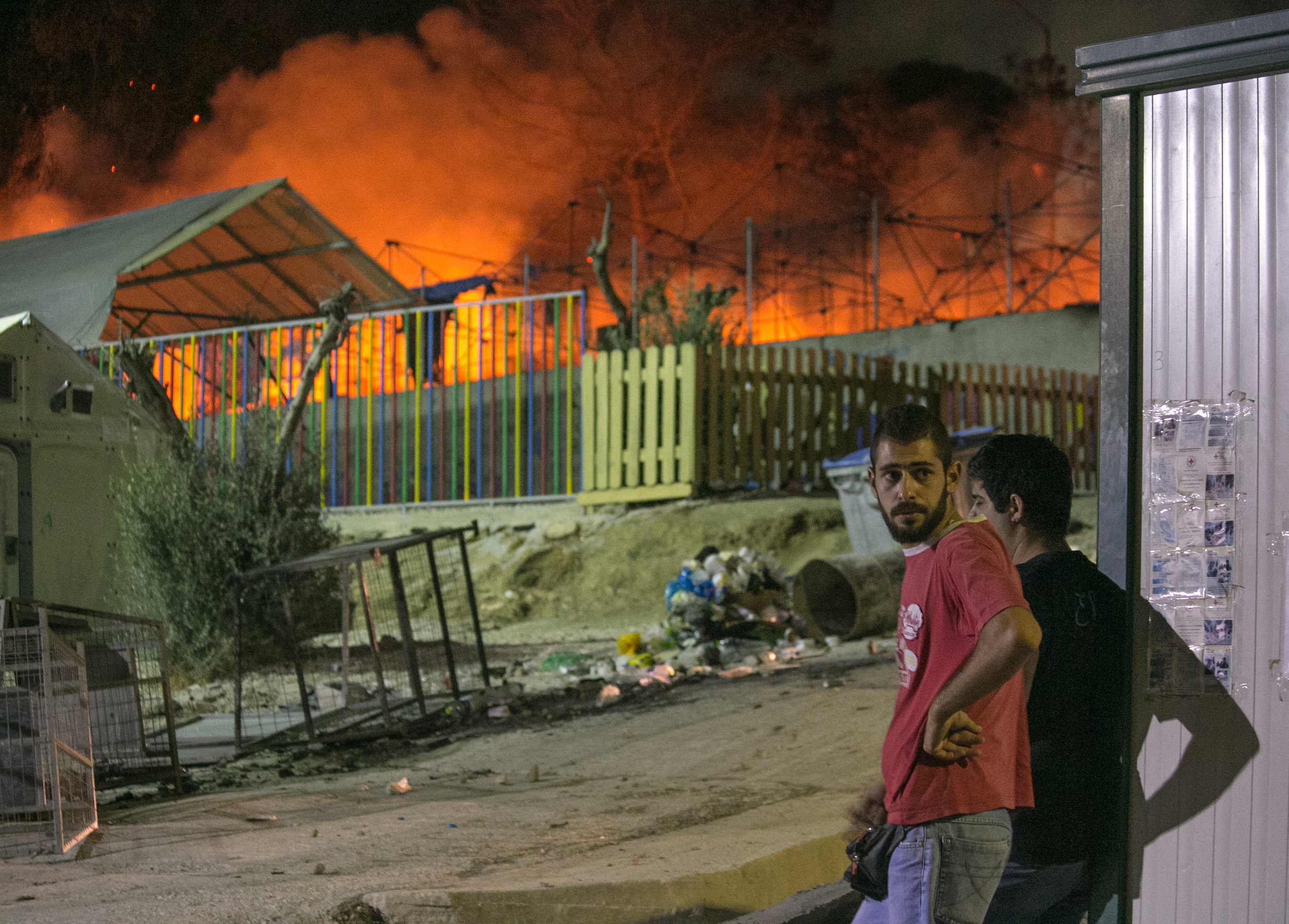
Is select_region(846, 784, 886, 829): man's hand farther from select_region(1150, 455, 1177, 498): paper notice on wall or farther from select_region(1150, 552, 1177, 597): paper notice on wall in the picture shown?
select_region(1150, 455, 1177, 498): paper notice on wall

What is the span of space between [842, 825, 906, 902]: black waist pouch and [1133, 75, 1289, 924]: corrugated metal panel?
3.16ft

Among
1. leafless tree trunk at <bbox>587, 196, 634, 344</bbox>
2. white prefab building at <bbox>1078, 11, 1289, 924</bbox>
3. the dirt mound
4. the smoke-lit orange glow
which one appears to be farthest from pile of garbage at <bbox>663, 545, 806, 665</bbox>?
the smoke-lit orange glow

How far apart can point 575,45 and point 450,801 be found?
105ft

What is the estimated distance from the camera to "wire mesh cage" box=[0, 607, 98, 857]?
4.63m

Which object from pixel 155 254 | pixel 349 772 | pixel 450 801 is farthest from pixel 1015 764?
pixel 155 254

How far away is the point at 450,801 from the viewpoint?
5.52 meters

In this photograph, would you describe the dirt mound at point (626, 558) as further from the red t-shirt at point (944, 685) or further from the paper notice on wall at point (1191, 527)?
the red t-shirt at point (944, 685)

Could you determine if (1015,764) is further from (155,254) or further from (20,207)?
(20,207)

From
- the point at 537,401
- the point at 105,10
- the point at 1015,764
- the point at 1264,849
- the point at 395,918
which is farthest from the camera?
the point at 105,10

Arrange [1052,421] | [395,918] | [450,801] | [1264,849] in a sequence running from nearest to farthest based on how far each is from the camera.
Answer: [1264,849]
[395,918]
[450,801]
[1052,421]

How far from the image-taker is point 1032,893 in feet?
8.52

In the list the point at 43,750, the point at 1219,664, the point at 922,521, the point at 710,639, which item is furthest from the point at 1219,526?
the point at 710,639

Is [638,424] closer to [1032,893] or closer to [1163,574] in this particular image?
[1163,574]

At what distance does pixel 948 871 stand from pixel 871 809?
0.24m
